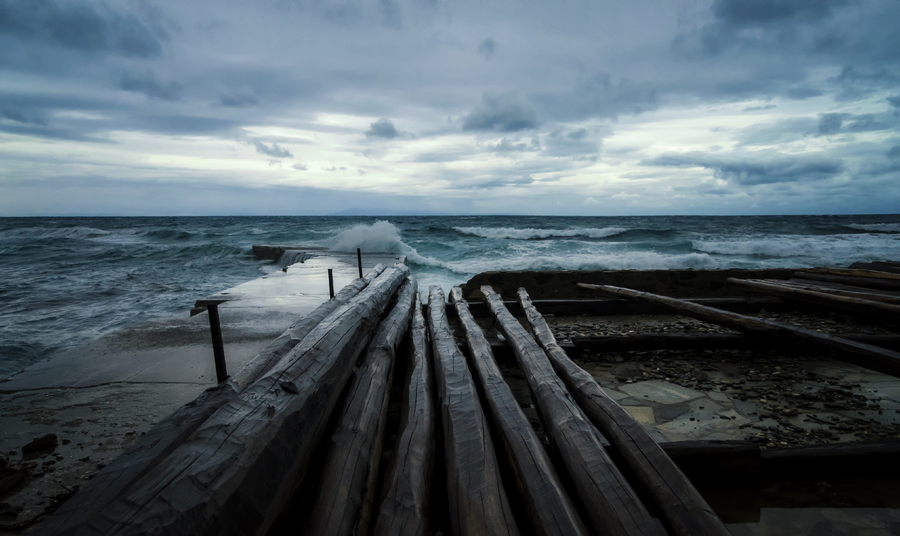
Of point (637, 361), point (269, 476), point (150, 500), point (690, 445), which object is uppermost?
point (150, 500)

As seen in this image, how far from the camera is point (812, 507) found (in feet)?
6.83

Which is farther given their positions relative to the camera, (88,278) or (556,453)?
(88,278)

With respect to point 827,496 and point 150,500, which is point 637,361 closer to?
point 827,496

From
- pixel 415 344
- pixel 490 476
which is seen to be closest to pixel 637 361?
pixel 415 344

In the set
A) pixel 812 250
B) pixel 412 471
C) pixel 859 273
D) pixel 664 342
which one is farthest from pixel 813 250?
pixel 412 471

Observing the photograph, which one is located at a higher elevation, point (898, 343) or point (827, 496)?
point (898, 343)

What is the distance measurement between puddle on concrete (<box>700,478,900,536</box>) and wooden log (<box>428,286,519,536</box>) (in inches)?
51.0

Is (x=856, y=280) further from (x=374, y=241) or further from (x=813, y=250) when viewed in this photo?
(x=813, y=250)

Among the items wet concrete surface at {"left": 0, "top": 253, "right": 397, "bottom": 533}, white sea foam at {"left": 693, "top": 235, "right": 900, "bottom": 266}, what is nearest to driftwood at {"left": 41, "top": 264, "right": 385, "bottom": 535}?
wet concrete surface at {"left": 0, "top": 253, "right": 397, "bottom": 533}

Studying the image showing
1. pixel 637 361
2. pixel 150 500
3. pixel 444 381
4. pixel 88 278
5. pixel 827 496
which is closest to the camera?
pixel 150 500

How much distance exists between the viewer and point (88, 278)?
12070 mm

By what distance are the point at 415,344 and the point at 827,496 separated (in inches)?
108

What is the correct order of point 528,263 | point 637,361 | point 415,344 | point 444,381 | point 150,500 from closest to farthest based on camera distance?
point 150,500 < point 444,381 < point 415,344 < point 637,361 < point 528,263

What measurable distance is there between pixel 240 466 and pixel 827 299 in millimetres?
6453
